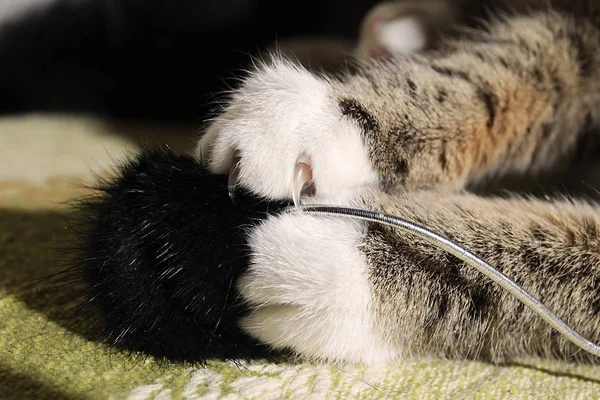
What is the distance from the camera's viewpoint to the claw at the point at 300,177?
594 mm

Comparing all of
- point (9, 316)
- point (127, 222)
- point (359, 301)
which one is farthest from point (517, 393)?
point (9, 316)

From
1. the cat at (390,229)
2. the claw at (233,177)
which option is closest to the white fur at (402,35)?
the cat at (390,229)

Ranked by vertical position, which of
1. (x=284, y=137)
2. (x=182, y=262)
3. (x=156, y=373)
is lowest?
(x=156, y=373)

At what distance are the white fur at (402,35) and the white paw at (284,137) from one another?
17.1 inches

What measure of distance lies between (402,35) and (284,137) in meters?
0.57

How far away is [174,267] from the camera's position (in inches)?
21.2

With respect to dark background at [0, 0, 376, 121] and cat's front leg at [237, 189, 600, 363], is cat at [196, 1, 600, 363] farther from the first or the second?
dark background at [0, 0, 376, 121]

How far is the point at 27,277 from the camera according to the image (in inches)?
27.8

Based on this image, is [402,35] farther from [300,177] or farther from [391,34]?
[300,177]

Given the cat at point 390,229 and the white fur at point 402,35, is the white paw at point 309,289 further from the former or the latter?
the white fur at point 402,35

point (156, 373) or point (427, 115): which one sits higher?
point (427, 115)

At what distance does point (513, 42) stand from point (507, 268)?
42 cm

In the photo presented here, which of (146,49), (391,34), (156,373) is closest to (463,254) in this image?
(156,373)

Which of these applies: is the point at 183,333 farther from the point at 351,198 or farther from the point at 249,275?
the point at 351,198
